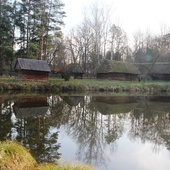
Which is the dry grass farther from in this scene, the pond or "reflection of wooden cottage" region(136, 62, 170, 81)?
"reflection of wooden cottage" region(136, 62, 170, 81)

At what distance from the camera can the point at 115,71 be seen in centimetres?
4062

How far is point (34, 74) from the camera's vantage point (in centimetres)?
3119

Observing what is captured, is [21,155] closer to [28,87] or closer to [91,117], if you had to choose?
[91,117]

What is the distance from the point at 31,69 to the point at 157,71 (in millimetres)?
27079

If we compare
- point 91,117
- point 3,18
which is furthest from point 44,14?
point 91,117

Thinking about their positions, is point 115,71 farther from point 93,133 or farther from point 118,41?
point 93,133

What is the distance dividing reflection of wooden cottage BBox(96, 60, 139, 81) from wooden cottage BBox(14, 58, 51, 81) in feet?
42.7

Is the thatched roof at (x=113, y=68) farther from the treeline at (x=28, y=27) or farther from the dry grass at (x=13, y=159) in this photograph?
the dry grass at (x=13, y=159)

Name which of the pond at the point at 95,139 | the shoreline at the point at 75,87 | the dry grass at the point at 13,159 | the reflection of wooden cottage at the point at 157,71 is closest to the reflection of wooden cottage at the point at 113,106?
the pond at the point at 95,139

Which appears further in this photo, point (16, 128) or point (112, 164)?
point (16, 128)

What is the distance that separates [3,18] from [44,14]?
6669 mm

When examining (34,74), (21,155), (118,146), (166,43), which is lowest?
(118,146)

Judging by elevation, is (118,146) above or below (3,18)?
below

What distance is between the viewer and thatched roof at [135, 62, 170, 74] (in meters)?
45.7
